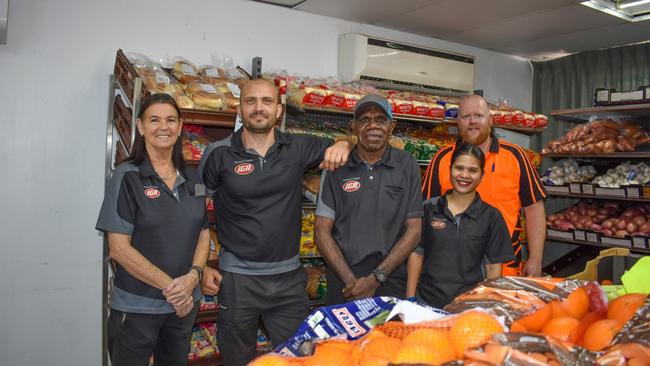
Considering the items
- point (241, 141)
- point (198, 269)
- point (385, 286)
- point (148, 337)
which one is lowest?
point (148, 337)

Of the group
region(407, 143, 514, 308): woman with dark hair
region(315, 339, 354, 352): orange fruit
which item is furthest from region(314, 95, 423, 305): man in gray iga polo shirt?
region(315, 339, 354, 352): orange fruit

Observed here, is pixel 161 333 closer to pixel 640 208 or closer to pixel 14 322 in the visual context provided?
pixel 14 322

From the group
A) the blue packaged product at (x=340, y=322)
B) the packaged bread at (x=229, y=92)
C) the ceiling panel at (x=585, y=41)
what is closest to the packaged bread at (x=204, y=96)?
the packaged bread at (x=229, y=92)

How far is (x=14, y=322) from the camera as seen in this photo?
338cm

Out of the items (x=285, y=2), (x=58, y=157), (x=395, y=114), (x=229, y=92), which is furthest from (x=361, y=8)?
(x=58, y=157)

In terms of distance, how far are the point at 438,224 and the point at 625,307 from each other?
4.26ft

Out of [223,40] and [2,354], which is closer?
[2,354]

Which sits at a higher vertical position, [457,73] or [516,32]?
[516,32]

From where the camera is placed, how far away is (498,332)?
3.15ft

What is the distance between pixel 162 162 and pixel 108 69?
5.37ft

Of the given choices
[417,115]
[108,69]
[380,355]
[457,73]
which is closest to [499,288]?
[380,355]

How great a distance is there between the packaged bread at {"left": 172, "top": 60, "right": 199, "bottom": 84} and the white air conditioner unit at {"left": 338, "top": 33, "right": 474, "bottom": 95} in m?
1.53

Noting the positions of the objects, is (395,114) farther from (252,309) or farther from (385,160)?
(252,309)

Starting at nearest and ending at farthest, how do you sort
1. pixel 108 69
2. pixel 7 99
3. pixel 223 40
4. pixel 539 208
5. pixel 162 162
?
pixel 162 162 < pixel 539 208 < pixel 7 99 < pixel 108 69 < pixel 223 40
